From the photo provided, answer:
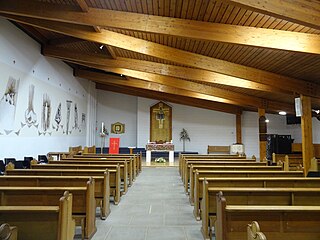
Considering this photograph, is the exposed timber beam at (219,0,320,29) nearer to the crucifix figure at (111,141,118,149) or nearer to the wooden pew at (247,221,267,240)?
the wooden pew at (247,221,267,240)

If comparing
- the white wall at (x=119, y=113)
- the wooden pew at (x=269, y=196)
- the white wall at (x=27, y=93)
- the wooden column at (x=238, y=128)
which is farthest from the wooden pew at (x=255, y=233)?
the white wall at (x=119, y=113)

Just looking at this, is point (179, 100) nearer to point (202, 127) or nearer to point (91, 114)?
point (202, 127)

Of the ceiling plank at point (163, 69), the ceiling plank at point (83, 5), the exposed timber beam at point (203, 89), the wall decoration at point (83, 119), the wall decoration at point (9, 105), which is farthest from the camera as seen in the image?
the wall decoration at point (83, 119)

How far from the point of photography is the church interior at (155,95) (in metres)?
2.71

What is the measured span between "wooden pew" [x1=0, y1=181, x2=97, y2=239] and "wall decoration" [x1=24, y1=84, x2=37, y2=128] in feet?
15.8

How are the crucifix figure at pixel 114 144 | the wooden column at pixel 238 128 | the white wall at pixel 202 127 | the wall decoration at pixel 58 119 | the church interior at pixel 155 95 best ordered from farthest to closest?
1. the white wall at pixel 202 127
2. the wooden column at pixel 238 128
3. the crucifix figure at pixel 114 144
4. the wall decoration at pixel 58 119
5. the church interior at pixel 155 95

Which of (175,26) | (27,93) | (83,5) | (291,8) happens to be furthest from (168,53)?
(27,93)

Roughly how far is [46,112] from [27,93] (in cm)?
125

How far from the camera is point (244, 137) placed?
14078 millimetres

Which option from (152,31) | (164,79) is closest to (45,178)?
(152,31)

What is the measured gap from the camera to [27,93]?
7.27 meters

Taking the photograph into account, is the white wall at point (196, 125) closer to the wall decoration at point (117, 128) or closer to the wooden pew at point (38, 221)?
the wall decoration at point (117, 128)

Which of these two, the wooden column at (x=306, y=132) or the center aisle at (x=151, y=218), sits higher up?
the wooden column at (x=306, y=132)

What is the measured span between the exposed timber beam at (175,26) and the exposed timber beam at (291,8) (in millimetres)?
893
